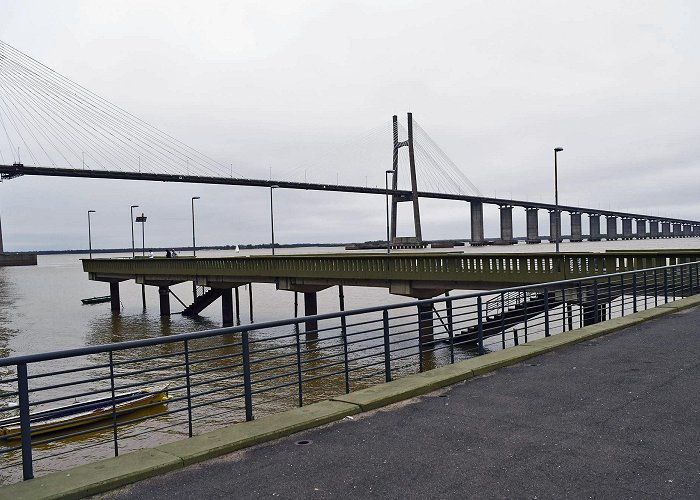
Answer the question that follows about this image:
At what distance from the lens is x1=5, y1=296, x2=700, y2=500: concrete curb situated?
18.0 feet

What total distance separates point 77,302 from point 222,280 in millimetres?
36253

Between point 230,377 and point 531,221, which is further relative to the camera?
point 531,221

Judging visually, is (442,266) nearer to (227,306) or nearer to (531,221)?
(227,306)

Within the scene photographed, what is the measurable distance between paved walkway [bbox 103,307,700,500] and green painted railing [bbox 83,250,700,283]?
52.3ft

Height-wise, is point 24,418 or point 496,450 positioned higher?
point 24,418

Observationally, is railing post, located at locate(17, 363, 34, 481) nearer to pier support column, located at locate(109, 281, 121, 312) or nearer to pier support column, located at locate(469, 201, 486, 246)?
pier support column, located at locate(109, 281, 121, 312)

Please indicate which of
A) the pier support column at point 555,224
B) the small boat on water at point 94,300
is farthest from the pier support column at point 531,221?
the small boat on water at point 94,300

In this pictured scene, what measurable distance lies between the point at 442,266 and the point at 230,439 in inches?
915

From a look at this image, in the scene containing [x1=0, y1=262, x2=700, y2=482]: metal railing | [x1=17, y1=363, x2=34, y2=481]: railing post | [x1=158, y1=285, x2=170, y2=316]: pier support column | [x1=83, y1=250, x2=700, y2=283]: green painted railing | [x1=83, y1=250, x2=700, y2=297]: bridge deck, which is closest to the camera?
[x1=17, y1=363, x2=34, y2=481]: railing post

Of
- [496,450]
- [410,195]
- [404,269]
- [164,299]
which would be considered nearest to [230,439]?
[496,450]

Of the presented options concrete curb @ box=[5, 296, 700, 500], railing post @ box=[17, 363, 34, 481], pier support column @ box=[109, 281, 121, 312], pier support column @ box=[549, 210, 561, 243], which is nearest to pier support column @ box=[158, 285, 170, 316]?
pier support column @ box=[109, 281, 121, 312]

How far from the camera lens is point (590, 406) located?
7.68m

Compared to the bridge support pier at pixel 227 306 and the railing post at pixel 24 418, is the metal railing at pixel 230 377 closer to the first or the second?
the railing post at pixel 24 418

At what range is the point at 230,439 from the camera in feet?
21.7
